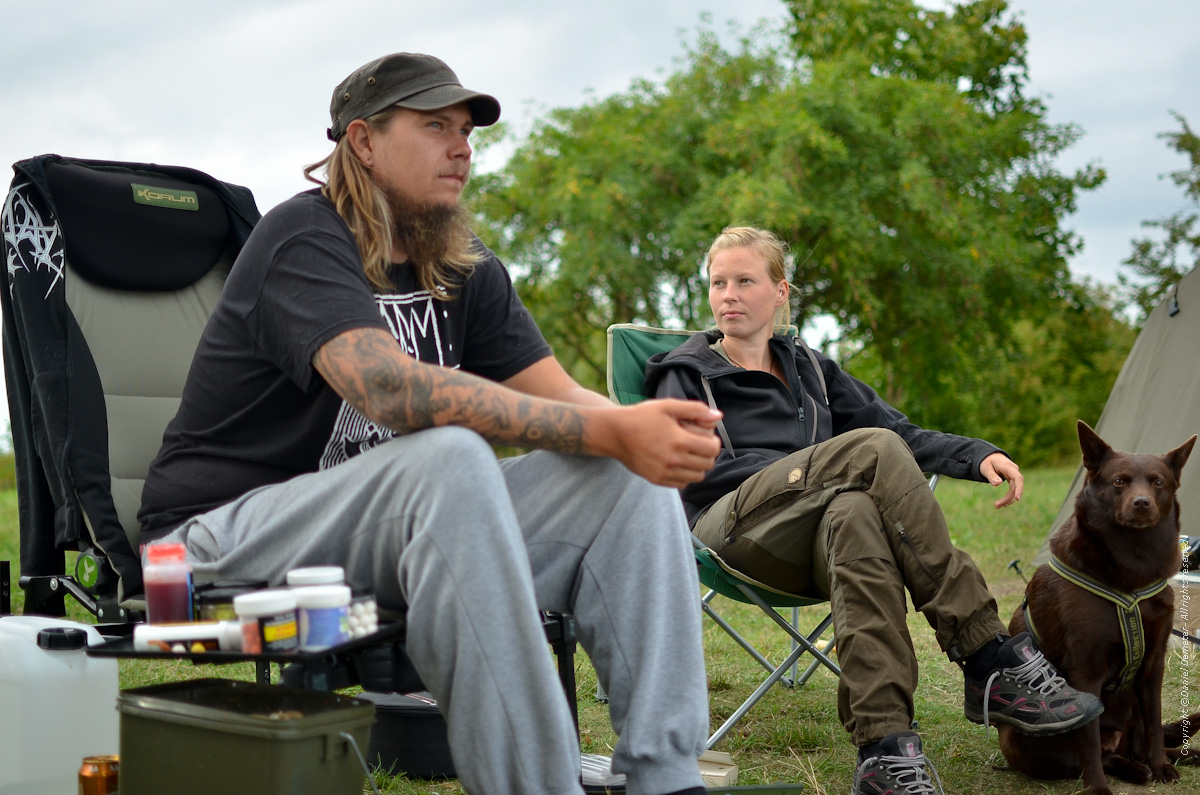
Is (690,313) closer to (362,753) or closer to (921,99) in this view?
(921,99)

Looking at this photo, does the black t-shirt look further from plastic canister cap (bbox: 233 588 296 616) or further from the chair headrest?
the chair headrest

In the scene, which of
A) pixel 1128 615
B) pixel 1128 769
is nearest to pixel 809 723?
pixel 1128 769

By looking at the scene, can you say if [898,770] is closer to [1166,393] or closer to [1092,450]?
[1092,450]

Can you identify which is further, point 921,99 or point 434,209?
point 921,99

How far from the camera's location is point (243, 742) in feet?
4.69

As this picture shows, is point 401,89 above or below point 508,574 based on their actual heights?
above

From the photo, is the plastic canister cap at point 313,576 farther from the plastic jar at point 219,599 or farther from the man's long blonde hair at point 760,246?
the man's long blonde hair at point 760,246

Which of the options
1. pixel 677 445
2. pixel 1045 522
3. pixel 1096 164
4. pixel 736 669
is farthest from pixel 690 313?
pixel 677 445

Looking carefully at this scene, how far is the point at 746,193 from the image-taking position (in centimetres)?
1047

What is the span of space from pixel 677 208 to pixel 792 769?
9671 millimetres

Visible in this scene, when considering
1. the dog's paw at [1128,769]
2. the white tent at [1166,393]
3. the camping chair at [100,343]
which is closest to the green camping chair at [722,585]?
the dog's paw at [1128,769]

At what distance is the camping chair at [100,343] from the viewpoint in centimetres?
205

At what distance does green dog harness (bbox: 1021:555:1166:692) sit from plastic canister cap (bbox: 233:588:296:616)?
173 centimetres

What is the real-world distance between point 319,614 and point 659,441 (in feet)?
1.82
